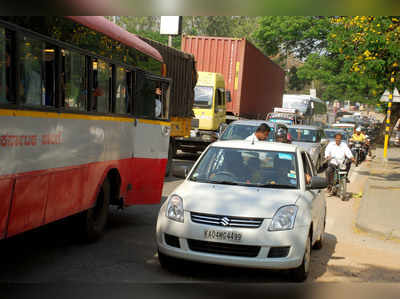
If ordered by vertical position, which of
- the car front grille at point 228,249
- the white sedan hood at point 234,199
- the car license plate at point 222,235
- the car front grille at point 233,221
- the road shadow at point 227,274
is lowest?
the road shadow at point 227,274

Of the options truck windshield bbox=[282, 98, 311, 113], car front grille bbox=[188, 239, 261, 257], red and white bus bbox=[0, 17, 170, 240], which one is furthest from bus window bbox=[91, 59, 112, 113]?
truck windshield bbox=[282, 98, 311, 113]

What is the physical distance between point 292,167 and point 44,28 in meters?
3.40

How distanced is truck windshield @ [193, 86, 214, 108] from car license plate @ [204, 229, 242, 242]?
17080mm

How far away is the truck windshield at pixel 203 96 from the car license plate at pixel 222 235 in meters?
17.1

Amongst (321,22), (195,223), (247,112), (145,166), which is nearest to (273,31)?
(321,22)

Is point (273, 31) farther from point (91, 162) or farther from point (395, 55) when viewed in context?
point (91, 162)

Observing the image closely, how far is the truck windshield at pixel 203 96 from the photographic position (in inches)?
929

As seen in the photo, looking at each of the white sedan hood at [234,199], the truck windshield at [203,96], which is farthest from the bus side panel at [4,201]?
the truck windshield at [203,96]

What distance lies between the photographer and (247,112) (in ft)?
98.9

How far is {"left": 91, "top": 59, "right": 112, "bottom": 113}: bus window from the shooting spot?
803 centimetres

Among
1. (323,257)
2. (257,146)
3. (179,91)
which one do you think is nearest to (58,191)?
(257,146)

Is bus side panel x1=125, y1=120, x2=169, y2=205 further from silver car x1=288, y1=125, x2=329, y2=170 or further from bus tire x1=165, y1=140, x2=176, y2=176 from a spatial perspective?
silver car x1=288, y1=125, x2=329, y2=170

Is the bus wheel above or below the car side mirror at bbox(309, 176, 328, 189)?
below

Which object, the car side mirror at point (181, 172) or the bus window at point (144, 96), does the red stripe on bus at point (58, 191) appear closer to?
the bus window at point (144, 96)
